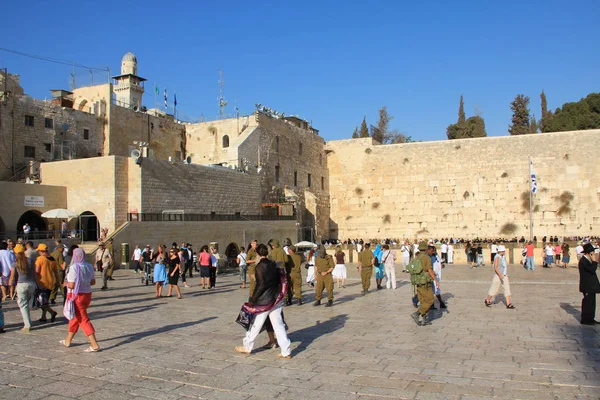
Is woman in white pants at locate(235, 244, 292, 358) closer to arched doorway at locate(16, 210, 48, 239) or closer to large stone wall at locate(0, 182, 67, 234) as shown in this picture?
large stone wall at locate(0, 182, 67, 234)

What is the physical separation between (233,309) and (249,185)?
1878 centimetres

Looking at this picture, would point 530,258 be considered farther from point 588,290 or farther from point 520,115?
point 520,115

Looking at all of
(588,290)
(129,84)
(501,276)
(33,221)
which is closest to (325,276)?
(501,276)

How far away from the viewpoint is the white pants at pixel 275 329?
5488 mm

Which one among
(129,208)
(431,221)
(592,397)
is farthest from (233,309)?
(431,221)

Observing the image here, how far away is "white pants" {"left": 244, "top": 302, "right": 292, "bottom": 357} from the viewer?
5.49 metres

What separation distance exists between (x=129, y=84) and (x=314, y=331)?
31.2 metres

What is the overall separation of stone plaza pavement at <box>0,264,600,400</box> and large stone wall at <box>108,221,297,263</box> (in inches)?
367

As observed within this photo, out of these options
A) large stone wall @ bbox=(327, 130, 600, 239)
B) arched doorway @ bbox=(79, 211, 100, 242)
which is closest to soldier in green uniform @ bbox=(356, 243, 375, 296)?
arched doorway @ bbox=(79, 211, 100, 242)

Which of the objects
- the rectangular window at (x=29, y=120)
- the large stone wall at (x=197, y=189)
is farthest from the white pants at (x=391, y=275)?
the rectangular window at (x=29, y=120)

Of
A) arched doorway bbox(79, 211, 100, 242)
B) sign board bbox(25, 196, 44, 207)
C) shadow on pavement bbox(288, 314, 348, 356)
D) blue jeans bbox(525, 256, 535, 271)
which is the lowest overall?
blue jeans bbox(525, 256, 535, 271)

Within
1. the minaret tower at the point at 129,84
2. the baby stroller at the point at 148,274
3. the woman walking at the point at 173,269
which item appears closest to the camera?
the woman walking at the point at 173,269

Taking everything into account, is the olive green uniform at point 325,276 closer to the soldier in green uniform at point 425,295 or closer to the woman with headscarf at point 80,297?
the soldier in green uniform at point 425,295

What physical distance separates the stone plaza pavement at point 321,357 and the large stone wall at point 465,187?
22.8 metres
